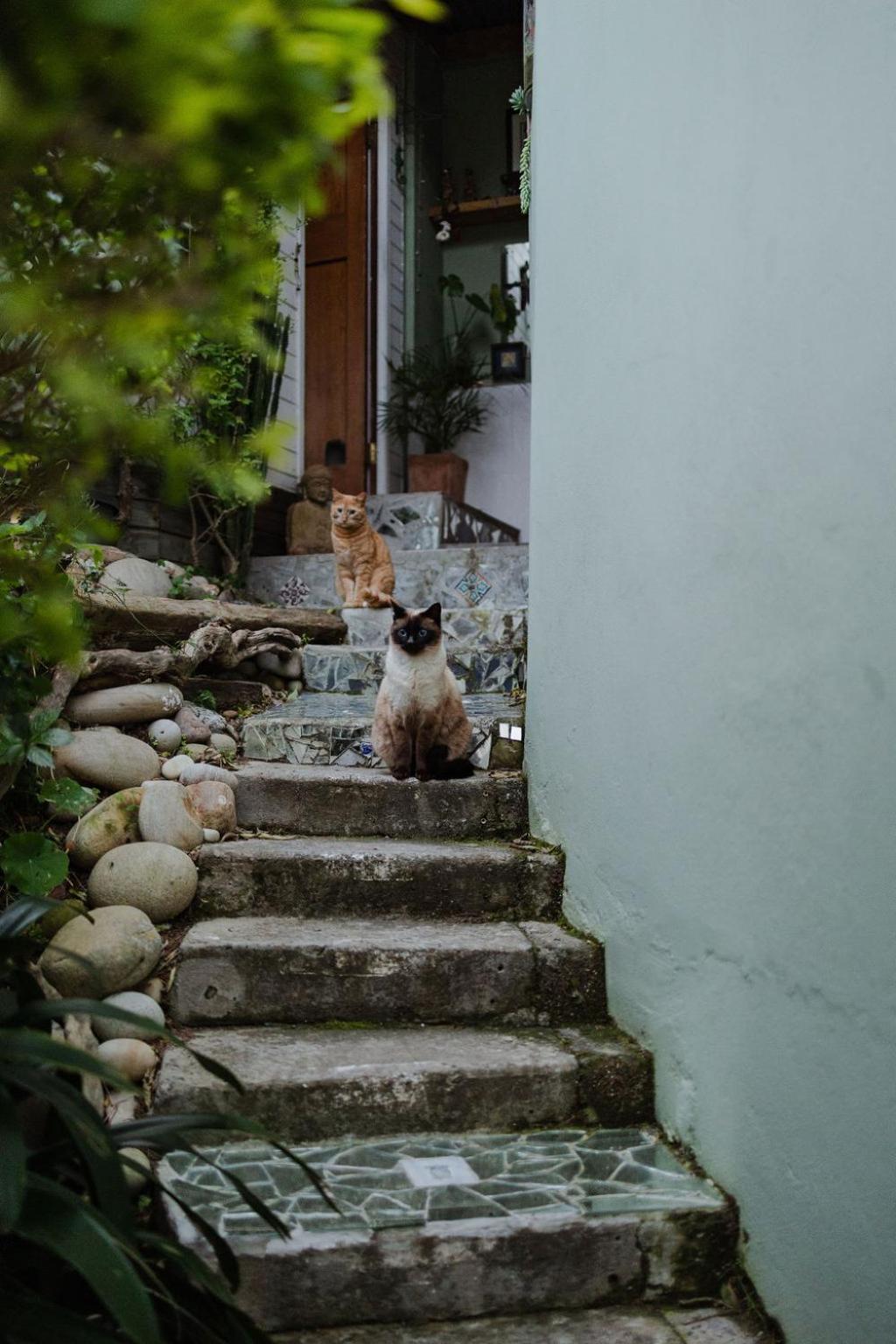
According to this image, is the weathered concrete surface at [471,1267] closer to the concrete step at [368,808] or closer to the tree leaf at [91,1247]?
the tree leaf at [91,1247]

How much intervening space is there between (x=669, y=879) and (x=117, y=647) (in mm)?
2289

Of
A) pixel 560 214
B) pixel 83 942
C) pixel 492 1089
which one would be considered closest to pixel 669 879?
pixel 492 1089

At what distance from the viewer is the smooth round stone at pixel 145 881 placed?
104 inches

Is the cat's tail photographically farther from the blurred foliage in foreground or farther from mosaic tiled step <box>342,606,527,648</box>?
the blurred foliage in foreground

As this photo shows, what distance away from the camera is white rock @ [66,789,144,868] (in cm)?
275

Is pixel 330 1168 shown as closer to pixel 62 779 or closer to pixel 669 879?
pixel 669 879

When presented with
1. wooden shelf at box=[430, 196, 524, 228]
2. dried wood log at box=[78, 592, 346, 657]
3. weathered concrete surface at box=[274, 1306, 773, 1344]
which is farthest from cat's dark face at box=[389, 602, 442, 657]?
wooden shelf at box=[430, 196, 524, 228]

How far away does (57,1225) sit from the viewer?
118cm

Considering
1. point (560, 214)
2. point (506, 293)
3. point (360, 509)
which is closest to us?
point (560, 214)

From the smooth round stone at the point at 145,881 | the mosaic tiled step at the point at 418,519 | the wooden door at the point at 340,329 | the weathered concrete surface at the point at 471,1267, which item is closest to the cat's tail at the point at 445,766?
the smooth round stone at the point at 145,881

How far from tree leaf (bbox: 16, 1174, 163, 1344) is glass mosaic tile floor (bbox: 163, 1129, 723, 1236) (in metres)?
0.67

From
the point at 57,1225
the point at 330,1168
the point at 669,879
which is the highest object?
the point at 669,879

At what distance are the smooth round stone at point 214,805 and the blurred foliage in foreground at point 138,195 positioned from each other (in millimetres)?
1805

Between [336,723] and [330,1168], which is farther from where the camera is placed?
[336,723]
